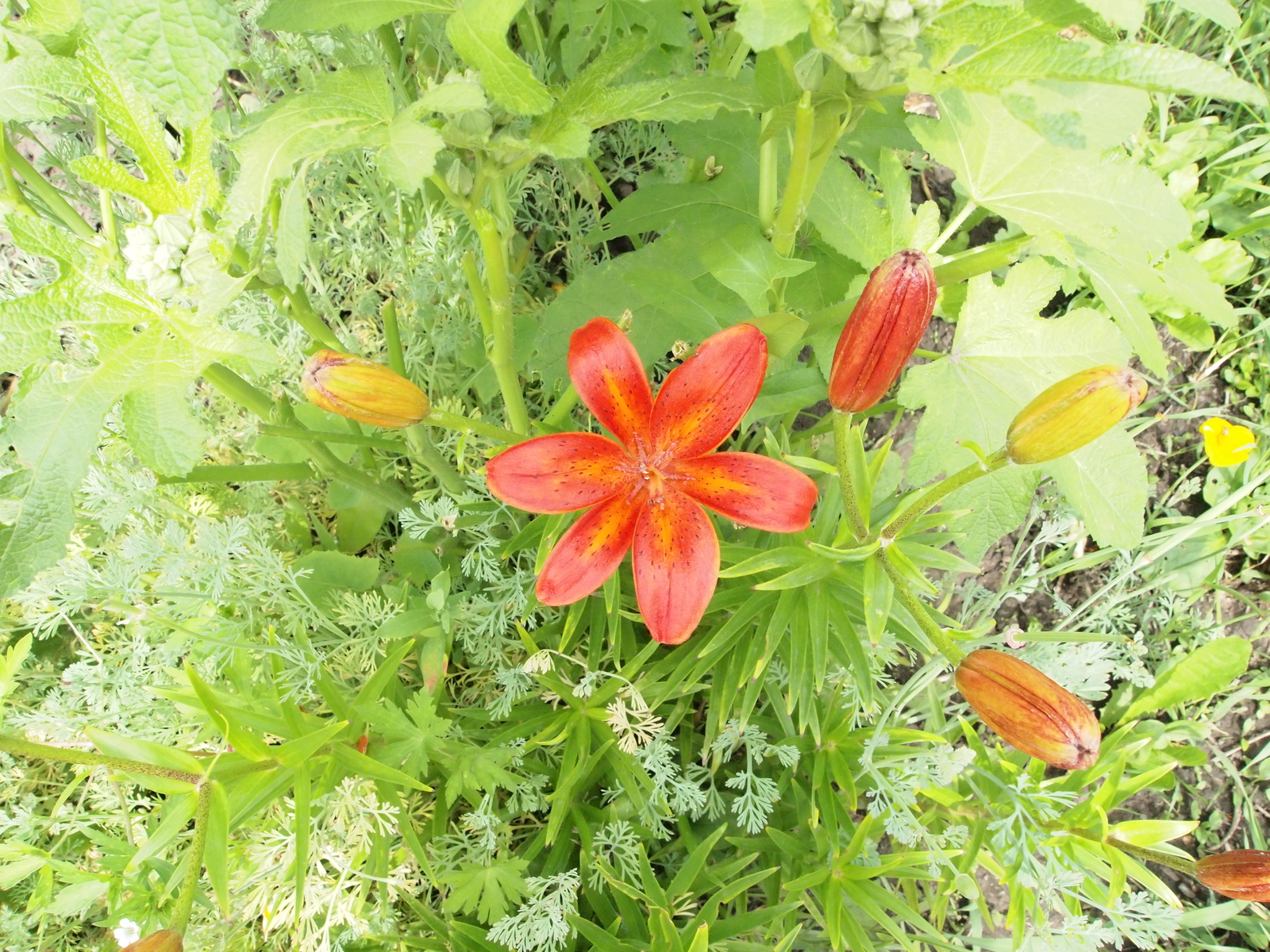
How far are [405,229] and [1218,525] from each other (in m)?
1.88

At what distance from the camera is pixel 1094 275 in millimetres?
916

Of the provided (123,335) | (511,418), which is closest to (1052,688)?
(511,418)

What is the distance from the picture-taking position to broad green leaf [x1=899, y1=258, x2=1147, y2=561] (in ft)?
3.38

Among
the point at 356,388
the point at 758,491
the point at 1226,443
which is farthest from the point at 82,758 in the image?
the point at 1226,443

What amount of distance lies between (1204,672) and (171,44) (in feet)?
5.10

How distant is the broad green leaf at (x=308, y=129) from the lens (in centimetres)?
68

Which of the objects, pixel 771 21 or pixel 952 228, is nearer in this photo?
pixel 771 21

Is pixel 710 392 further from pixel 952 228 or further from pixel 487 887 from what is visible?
pixel 487 887

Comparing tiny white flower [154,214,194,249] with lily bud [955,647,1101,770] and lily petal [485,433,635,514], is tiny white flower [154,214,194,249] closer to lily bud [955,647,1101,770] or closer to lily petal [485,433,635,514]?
lily petal [485,433,635,514]

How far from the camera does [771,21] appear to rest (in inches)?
23.8

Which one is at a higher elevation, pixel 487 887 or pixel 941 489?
pixel 941 489

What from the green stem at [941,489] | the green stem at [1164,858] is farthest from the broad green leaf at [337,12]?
the green stem at [1164,858]

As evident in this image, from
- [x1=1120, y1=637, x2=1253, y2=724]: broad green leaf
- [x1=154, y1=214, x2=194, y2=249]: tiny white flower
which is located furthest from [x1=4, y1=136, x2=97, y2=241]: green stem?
[x1=1120, y1=637, x2=1253, y2=724]: broad green leaf

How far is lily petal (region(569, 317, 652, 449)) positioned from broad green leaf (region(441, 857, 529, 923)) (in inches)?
28.8
